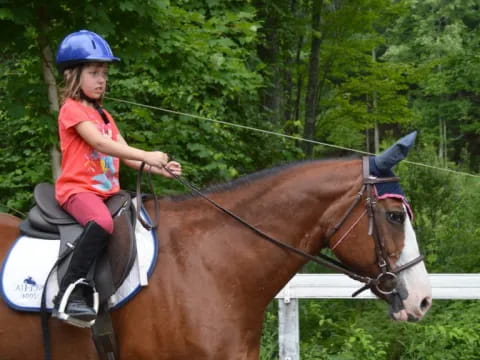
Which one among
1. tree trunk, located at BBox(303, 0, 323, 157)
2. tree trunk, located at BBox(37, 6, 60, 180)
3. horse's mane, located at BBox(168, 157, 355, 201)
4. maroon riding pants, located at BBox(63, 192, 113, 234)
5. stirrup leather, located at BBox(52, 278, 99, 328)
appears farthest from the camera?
tree trunk, located at BBox(303, 0, 323, 157)

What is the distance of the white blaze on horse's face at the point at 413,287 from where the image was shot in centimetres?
348

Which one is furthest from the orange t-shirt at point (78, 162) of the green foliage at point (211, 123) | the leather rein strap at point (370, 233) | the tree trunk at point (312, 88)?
the tree trunk at point (312, 88)

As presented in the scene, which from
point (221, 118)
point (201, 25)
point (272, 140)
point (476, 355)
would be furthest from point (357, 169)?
point (272, 140)

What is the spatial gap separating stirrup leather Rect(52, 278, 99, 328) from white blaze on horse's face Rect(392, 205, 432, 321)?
5.12ft

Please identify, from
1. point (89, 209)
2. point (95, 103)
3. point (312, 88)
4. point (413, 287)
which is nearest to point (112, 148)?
point (89, 209)

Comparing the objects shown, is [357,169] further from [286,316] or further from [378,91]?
[378,91]

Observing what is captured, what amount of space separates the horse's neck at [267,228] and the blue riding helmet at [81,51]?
979mm

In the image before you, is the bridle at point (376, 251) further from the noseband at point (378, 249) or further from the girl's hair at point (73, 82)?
the girl's hair at point (73, 82)

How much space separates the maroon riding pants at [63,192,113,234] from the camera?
136 inches

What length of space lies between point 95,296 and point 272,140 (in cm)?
644

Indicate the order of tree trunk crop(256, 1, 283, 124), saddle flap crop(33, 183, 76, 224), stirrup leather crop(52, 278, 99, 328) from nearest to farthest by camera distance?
stirrup leather crop(52, 278, 99, 328)
saddle flap crop(33, 183, 76, 224)
tree trunk crop(256, 1, 283, 124)

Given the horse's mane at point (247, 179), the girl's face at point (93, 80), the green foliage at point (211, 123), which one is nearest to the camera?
the girl's face at point (93, 80)

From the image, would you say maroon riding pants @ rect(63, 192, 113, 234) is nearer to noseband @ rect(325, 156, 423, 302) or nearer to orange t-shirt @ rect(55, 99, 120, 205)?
orange t-shirt @ rect(55, 99, 120, 205)

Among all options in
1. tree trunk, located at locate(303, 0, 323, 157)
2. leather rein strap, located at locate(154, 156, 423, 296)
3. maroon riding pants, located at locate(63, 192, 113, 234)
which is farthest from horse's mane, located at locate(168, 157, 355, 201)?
tree trunk, located at locate(303, 0, 323, 157)
